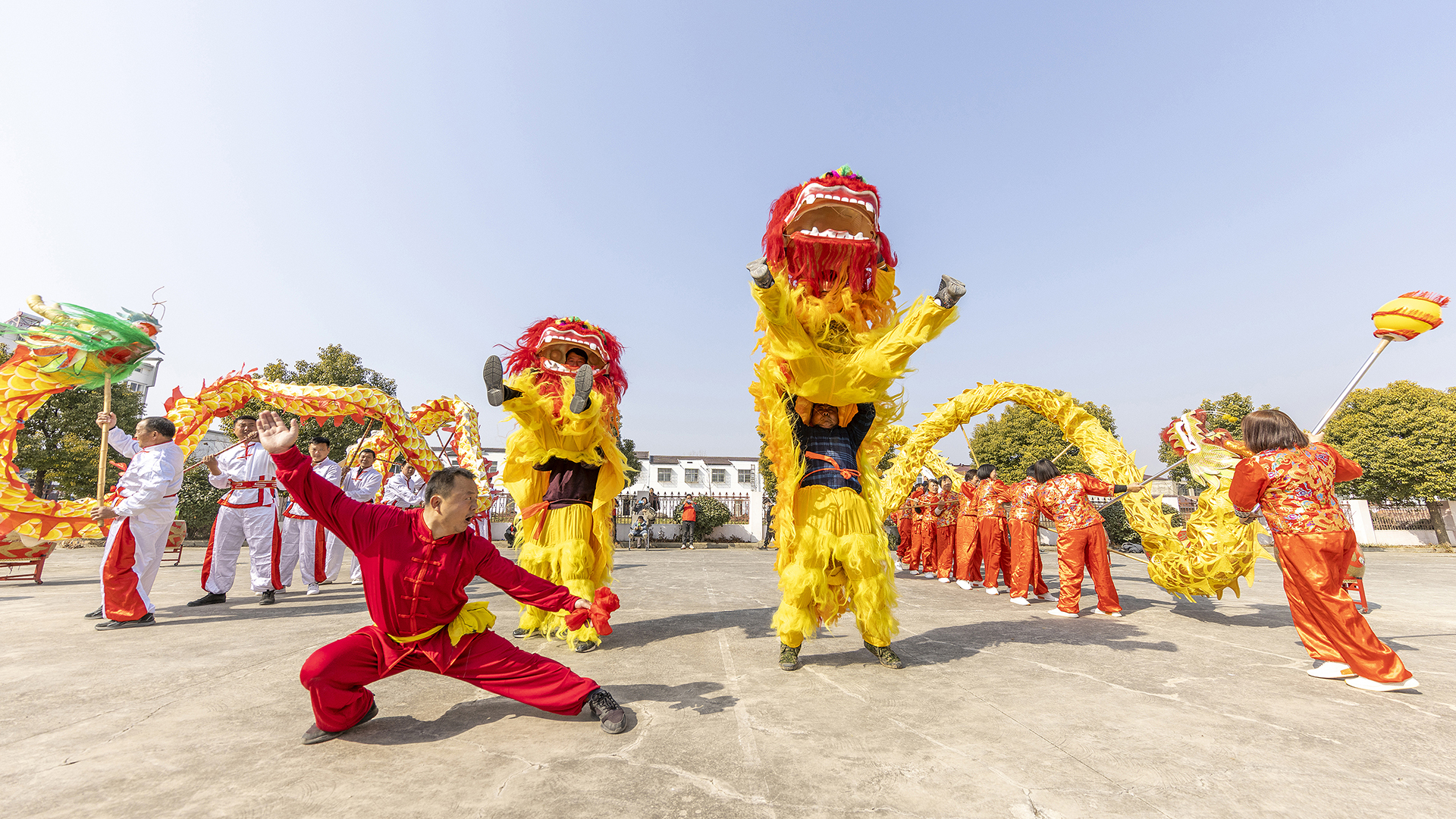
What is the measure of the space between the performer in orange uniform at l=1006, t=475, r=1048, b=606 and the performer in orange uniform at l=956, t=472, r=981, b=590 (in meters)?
1.14

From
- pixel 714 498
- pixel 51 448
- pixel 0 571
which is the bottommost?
pixel 0 571

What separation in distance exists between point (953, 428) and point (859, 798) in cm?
654

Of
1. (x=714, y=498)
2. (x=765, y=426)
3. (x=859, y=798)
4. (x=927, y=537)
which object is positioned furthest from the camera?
(x=714, y=498)

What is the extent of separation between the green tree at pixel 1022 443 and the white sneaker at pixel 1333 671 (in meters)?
20.2

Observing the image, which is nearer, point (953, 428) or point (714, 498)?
point (953, 428)

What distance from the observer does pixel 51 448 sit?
16.6 metres

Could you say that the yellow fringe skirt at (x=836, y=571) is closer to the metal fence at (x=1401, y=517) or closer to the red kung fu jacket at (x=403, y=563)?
the red kung fu jacket at (x=403, y=563)

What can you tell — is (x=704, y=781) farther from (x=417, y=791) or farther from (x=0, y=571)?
(x=0, y=571)

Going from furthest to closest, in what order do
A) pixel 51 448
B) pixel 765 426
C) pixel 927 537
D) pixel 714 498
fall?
pixel 714 498 < pixel 51 448 < pixel 927 537 < pixel 765 426

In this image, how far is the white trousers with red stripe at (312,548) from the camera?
23.2ft

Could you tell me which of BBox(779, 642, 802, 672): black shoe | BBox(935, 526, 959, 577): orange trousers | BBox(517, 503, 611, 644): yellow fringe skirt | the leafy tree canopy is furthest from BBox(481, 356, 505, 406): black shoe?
the leafy tree canopy

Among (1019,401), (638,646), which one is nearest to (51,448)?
(638,646)

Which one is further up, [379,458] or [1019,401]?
[1019,401]

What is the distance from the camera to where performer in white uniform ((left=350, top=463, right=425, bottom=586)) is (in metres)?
8.54
